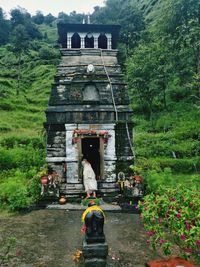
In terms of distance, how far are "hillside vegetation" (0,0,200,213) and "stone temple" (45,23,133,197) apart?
145cm

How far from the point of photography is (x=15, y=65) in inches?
2247

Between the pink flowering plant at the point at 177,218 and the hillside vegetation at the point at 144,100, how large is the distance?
5.87m

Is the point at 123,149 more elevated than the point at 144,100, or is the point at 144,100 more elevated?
the point at 144,100

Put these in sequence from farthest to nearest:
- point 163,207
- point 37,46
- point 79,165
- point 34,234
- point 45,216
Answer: point 37,46, point 79,165, point 45,216, point 34,234, point 163,207

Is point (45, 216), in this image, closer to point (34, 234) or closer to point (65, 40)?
point (34, 234)

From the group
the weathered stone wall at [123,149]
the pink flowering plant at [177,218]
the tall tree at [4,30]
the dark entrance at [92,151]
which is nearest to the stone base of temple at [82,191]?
the weathered stone wall at [123,149]

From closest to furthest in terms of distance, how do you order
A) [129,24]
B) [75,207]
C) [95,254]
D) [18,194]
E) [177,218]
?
1. [177,218]
2. [95,254]
3. [18,194]
4. [75,207]
5. [129,24]

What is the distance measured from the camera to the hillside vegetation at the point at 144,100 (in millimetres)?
20906

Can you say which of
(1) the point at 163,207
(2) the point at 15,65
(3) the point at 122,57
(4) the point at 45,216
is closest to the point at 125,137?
(4) the point at 45,216

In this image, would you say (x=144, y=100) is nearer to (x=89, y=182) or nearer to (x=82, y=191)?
(x=82, y=191)

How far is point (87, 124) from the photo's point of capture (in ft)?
55.0

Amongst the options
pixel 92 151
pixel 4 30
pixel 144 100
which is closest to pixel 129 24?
pixel 144 100

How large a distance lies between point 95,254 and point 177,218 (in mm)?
2456

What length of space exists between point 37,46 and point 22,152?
49130mm
